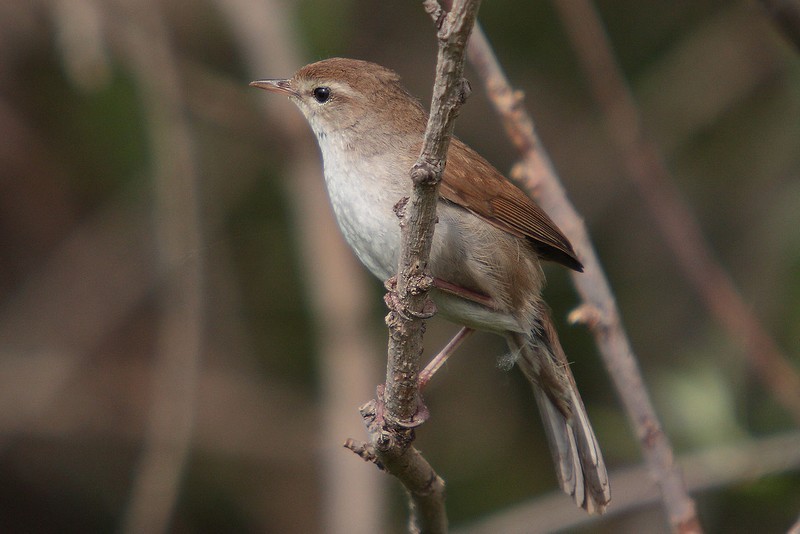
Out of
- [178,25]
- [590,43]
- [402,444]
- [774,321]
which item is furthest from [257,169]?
[402,444]

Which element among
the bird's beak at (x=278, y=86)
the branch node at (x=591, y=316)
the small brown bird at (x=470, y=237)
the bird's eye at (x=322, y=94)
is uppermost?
the bird's beak at (x=278, y=86)

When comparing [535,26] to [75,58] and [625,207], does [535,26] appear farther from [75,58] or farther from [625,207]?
[75,58]

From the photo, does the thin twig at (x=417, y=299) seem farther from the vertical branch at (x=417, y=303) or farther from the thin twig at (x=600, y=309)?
the thin twig at (x=600, y=309)

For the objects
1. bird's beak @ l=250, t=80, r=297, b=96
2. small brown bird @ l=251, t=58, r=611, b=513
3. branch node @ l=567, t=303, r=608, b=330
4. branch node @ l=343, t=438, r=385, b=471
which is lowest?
branch node @ l=343, t=438, r=385, b=471

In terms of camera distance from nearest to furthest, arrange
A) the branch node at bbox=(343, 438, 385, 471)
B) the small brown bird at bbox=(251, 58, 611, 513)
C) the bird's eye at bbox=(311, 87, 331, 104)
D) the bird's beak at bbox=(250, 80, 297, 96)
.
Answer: the branch node at bbox=(343, 438, 385, 471)
the small brown bird at bbox=(251, 58, 611, 513)
the bird's eye at bbox=(311, 87, 331, 104)
the bird's beak at bbox=(250, 80, 297, 96)

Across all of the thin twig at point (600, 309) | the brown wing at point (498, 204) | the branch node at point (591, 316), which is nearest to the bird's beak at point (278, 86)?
the brown wing at point (498, 204)

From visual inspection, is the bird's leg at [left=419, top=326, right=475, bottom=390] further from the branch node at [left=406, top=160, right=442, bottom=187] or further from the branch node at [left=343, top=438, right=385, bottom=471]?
the branch node at [left=406, top=160, right=442, bottom=187]

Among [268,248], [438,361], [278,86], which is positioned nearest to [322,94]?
[278,86]

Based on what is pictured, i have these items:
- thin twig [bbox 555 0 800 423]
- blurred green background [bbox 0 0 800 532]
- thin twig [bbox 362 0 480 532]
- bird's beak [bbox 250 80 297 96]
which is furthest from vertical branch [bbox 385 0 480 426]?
blurred green background [bbox 0 0 800 532]

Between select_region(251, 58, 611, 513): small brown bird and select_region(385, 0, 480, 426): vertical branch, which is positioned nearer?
select_region(385, 0, 480, 426): vertical branch
